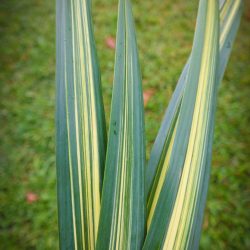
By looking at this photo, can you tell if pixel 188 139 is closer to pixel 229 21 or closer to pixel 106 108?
pixel 229 21

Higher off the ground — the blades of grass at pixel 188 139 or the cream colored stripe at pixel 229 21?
the cream colored stripe at pixel 229 21

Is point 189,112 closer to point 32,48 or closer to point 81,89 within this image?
point 81,89

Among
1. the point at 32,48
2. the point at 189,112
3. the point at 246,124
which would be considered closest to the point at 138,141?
the point at 189,112

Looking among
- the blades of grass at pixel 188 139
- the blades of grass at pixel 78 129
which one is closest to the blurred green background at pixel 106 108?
the blades of grass at pixel 78 129

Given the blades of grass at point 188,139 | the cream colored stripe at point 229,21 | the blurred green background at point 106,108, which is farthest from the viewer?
the blurred green background at point 106,108

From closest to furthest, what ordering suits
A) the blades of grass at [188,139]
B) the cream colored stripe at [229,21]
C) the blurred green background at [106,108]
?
the blades of grass at [188,139] < the cream colored stripe at [229,21] < the blurred green background at [106,108]

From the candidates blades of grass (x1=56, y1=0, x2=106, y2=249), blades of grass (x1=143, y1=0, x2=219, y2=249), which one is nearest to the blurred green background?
blades of grass (x1=56, y1=0, x2=106, y2=249)

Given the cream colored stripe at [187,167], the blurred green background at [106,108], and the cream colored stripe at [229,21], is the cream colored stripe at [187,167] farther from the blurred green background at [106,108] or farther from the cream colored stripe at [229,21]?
the blurred green background at [106,108]

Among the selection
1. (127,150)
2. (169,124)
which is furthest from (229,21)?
(127,150)
